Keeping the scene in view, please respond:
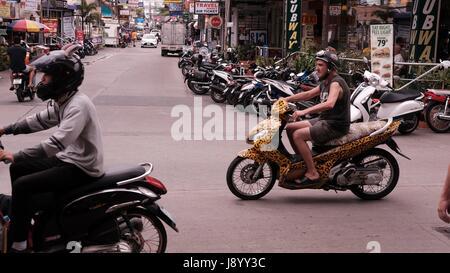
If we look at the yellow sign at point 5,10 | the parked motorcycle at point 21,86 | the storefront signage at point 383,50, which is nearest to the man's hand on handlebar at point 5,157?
the storefront signage at point 383,50

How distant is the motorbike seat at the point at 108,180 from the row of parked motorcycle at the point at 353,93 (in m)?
3.05

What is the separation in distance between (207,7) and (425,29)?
84.3ft

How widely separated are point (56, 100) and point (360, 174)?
3.73m

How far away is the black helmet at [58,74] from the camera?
14.0 feet

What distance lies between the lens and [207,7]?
39.4 metres

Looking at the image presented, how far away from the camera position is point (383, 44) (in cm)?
1320

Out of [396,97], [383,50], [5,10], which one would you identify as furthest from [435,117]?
[5,10]

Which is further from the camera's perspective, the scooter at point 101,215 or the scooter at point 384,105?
the scooter at point 384,105

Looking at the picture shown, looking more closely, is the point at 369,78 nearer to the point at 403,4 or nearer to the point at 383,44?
the point at 383,44

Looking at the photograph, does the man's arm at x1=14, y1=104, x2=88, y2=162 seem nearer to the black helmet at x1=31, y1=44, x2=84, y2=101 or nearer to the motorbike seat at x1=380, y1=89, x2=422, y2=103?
the black helmet at x1=31, y1=44, x2=84, y2=101

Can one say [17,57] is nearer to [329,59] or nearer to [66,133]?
[329,59]

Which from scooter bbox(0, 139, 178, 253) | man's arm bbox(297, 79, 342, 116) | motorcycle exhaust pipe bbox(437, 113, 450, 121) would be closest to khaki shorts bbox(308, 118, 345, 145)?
man's arm bbox(297, 79, 342, 116)

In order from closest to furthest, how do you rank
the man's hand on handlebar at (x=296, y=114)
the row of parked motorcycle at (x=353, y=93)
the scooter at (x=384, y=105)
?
the man's hand on handlebar at (x=296, y=114), the scooter at (x=384, y=105), the row of parked motorcycle at (x=353, y=93)

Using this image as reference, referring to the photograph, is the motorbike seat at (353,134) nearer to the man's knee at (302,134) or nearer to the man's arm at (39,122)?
the man's knee at (302,134)
